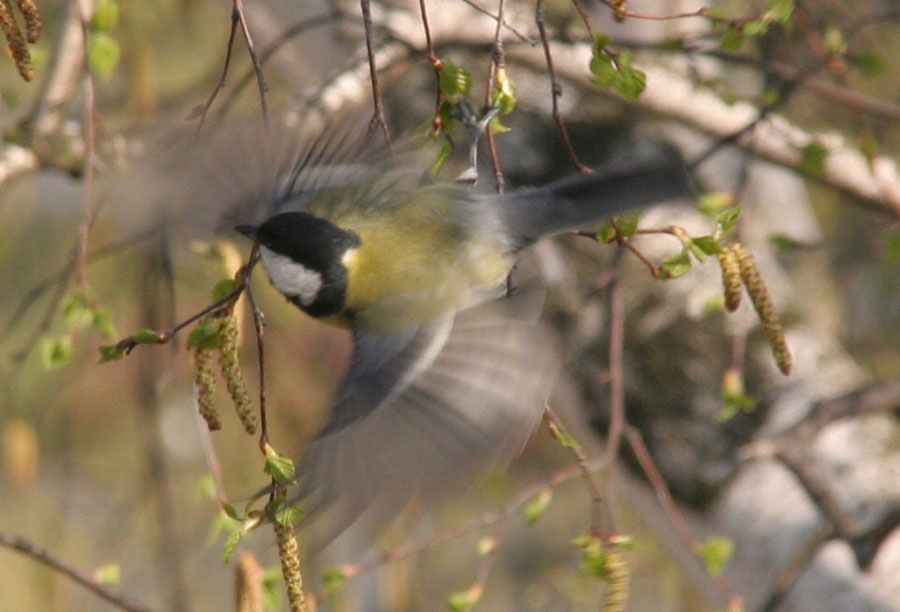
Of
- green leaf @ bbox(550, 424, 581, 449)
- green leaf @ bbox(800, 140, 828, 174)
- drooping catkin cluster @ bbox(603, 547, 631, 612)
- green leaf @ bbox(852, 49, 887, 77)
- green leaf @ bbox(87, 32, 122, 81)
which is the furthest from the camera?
green leaf @ bbox(852, 49, 887, 77)

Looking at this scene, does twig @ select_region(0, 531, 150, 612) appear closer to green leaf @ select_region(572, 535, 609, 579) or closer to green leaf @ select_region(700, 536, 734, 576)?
green leaf @ select_region(572, 535, 609, 579)

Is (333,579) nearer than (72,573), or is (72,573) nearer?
(72,573)

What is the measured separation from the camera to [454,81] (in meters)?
0.93

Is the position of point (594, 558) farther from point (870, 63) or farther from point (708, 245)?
point (870, 63)

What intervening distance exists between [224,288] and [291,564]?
0.22 m

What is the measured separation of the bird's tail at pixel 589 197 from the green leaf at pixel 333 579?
1.61 ft

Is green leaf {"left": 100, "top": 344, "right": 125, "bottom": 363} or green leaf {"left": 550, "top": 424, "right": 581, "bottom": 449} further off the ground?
green leaf {"left": 100, "top": 344, "right": 125, "bottom": 363}

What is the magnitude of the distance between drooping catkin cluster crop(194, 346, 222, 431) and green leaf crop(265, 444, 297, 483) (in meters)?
0.09

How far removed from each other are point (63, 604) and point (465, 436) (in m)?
2.92

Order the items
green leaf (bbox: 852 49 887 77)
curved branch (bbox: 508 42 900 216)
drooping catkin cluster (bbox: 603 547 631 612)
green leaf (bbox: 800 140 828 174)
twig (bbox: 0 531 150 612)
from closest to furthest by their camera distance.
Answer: drooping catkin cluster (bbox: 603 547 631 612)
twig (bbox: 0 531 150 612)
green leaf (bbox: 800 140 828 174)
green leaf (bbox: 852 49 887 77)
curved branch (bbox: 508 42 900 216)

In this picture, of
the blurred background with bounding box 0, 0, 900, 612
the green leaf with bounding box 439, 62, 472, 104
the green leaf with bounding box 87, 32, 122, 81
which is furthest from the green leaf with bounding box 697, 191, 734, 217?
the green leaf with bounding box 87, 32, 122, 81

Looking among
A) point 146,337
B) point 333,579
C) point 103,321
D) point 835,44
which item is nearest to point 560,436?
point 146,337

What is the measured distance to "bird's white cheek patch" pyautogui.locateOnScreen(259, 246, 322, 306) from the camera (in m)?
1.08

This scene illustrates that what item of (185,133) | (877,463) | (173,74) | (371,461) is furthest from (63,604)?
(371,461)
